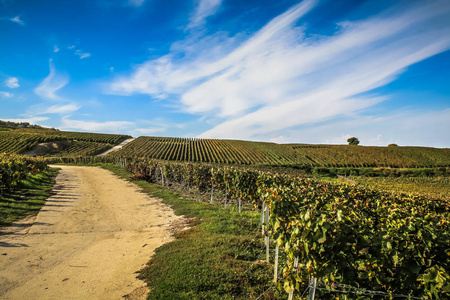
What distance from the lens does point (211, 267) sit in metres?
6.28

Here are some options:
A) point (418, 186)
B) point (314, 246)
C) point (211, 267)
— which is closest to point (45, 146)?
point (211, 267)

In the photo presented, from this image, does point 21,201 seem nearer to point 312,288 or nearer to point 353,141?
point 312,288

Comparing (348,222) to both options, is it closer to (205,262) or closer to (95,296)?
(205,262)

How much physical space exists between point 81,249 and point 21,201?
867 cm

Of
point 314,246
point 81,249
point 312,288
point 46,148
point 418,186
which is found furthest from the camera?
point 46,148

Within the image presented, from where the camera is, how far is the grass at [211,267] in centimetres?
531

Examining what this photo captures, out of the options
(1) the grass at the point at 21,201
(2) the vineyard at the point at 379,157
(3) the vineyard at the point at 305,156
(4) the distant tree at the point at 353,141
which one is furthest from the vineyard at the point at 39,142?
(4) the distant tree at the point at 353,141

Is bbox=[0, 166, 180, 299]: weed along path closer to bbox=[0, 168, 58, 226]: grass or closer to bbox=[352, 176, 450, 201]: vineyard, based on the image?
bbox=[0, 168, 58, 226]: grass

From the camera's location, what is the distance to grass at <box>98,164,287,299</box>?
5312 millimetres

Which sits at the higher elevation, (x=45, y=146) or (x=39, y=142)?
(x=39, y=142)

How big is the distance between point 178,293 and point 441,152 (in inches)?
3840

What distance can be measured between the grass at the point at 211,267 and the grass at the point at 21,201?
8183 millimetres

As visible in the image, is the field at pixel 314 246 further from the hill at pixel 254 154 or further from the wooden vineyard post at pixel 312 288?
the hill at pixel 254 154

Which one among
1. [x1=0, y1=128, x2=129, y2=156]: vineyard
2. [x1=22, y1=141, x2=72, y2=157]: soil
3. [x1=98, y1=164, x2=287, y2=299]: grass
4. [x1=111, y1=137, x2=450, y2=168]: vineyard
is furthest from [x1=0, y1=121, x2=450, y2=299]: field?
[x1=22, y1=141, x2=72, y2=157]: soil
